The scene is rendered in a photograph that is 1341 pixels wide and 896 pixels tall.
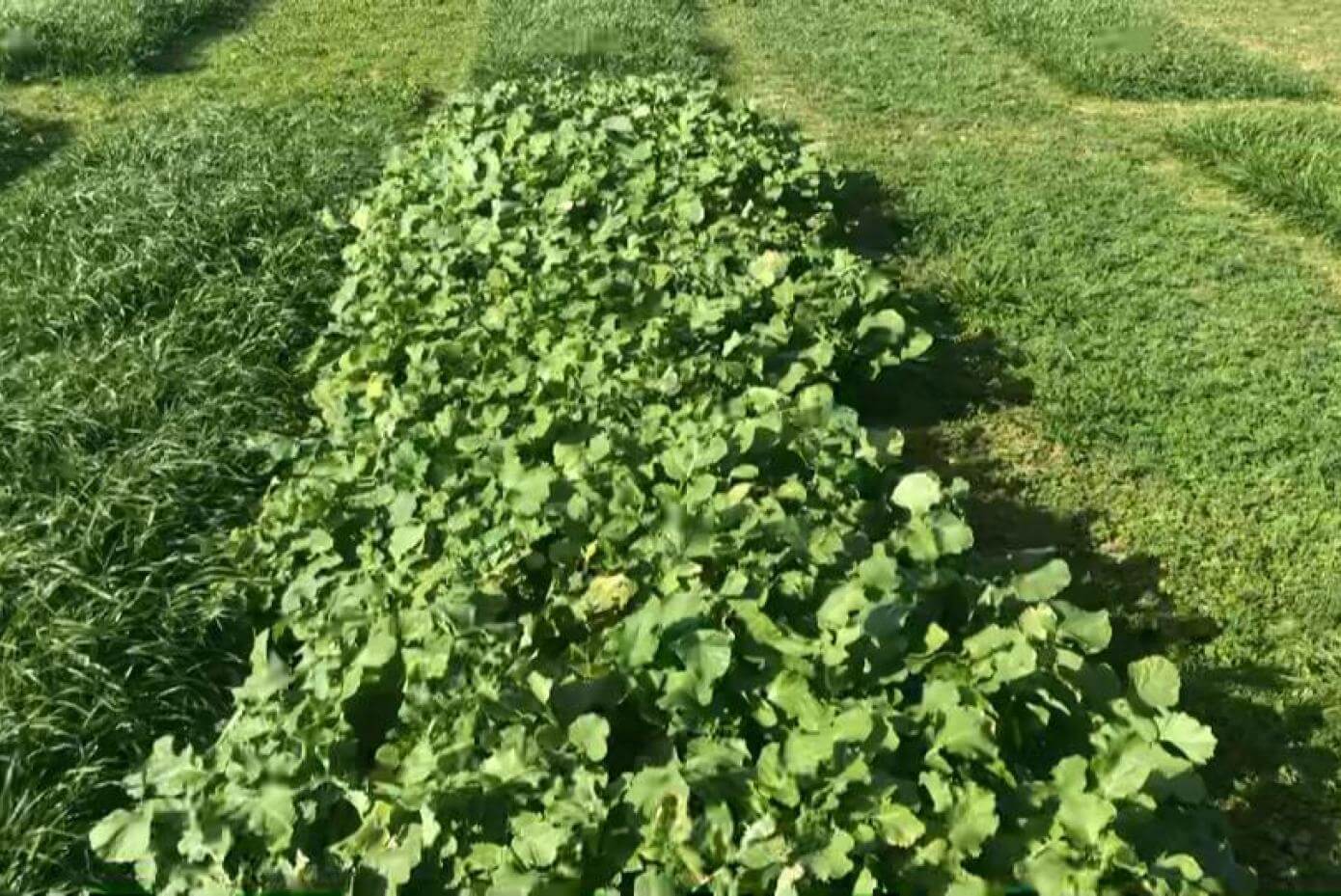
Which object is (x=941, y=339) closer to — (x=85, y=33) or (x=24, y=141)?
(x=24, y=141)

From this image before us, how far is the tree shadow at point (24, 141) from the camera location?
8.43 meters

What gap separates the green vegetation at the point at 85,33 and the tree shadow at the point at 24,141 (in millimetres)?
1291

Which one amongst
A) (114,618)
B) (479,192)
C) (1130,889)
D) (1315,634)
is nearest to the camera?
(1130,889)

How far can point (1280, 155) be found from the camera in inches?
314

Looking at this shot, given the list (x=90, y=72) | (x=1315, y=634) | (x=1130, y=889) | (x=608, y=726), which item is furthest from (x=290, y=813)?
(x=90, y=72)

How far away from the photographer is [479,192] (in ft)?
19.8

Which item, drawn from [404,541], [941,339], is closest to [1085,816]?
[404,541]

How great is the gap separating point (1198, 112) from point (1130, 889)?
8.23 metres

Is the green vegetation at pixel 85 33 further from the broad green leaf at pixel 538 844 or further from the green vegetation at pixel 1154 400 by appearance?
Result: the broad green leaf at pixel 538 844

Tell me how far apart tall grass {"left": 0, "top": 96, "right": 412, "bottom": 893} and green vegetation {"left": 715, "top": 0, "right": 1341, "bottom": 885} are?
2.71 metres

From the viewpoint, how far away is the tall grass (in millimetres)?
3457

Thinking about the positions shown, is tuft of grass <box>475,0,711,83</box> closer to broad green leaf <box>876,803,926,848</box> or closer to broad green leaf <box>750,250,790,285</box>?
broad green leaf <box>750,250,790,285</box>

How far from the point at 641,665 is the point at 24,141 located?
25.8 ft

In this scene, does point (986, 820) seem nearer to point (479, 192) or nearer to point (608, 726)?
point (608, 726)
